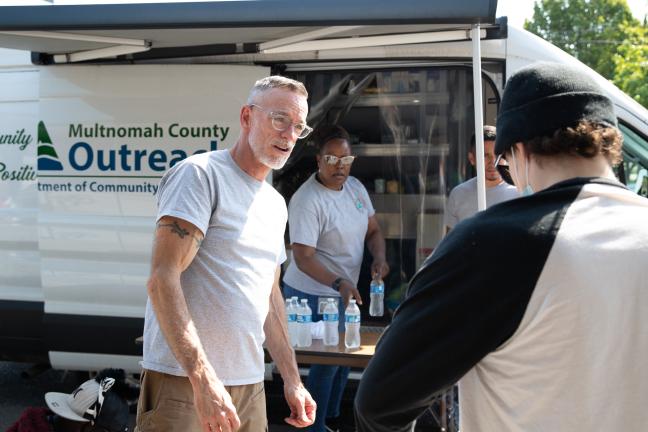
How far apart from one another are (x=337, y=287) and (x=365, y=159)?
2.03 meters

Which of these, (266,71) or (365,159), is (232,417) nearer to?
(266,71)

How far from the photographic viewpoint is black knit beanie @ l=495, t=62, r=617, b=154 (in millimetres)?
1409

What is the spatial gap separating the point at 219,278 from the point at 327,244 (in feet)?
7.51

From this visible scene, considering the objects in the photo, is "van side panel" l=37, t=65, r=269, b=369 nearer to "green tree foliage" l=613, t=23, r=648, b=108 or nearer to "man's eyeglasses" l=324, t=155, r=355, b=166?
"man's eyeglasses" l=324, t=155, r=355, b=166

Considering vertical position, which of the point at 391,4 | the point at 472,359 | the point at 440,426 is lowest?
the point at 440,426

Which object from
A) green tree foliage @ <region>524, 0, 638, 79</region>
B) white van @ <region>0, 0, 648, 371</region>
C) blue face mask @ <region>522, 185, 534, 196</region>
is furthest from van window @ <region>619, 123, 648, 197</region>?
green tree foliage @ <region>524, 0, 638, 79</region>

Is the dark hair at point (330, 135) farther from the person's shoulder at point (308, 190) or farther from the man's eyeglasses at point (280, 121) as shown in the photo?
the man's eyeglasses at point (280, 121)

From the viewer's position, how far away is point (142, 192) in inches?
195

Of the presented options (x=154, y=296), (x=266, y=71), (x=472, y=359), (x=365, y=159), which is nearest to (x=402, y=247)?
(x=365, y=159)

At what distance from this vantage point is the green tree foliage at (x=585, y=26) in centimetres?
2877

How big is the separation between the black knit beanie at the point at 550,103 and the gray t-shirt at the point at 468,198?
3.41 m

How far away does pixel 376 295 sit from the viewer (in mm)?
5152

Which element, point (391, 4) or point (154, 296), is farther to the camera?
point (391, 4)

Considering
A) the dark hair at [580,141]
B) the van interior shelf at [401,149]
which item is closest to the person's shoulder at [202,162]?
the dark hair at [580,141]
